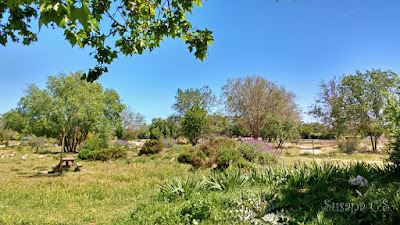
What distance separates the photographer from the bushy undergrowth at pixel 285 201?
331 centimetres

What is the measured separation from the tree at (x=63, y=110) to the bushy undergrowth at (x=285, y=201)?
321 inches

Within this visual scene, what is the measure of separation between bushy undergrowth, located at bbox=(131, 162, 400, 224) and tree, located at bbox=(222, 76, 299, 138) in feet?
62.4

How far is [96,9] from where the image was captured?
11.0 feet

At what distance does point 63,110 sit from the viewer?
10984 mm

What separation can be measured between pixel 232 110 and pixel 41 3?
81.4 ft

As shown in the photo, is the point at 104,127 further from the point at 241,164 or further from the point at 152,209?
the point at 152,209

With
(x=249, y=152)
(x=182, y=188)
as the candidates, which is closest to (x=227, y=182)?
(x=182, y=188)

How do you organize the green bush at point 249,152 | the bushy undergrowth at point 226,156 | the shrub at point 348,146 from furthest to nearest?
the shrub at point 348,146 → the green bush at point 249,152 → the bushy undergrowth at point 226,156

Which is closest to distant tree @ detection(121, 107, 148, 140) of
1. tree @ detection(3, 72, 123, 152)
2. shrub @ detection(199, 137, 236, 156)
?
tree @ detection(3, 72, 123, 152)

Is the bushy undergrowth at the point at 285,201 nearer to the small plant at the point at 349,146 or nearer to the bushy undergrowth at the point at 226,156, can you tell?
the bushy undergrowth at the point at 226,156

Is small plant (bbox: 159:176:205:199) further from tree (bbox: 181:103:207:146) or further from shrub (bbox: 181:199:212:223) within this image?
tree (bbox: 181:103:207:146)

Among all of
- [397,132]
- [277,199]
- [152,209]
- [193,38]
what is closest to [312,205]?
[277,199]

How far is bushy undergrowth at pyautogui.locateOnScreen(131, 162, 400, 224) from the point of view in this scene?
3311 millimetres

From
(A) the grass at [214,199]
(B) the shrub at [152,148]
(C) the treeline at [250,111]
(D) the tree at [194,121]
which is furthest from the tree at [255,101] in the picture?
(A) the grass at [214,199]
